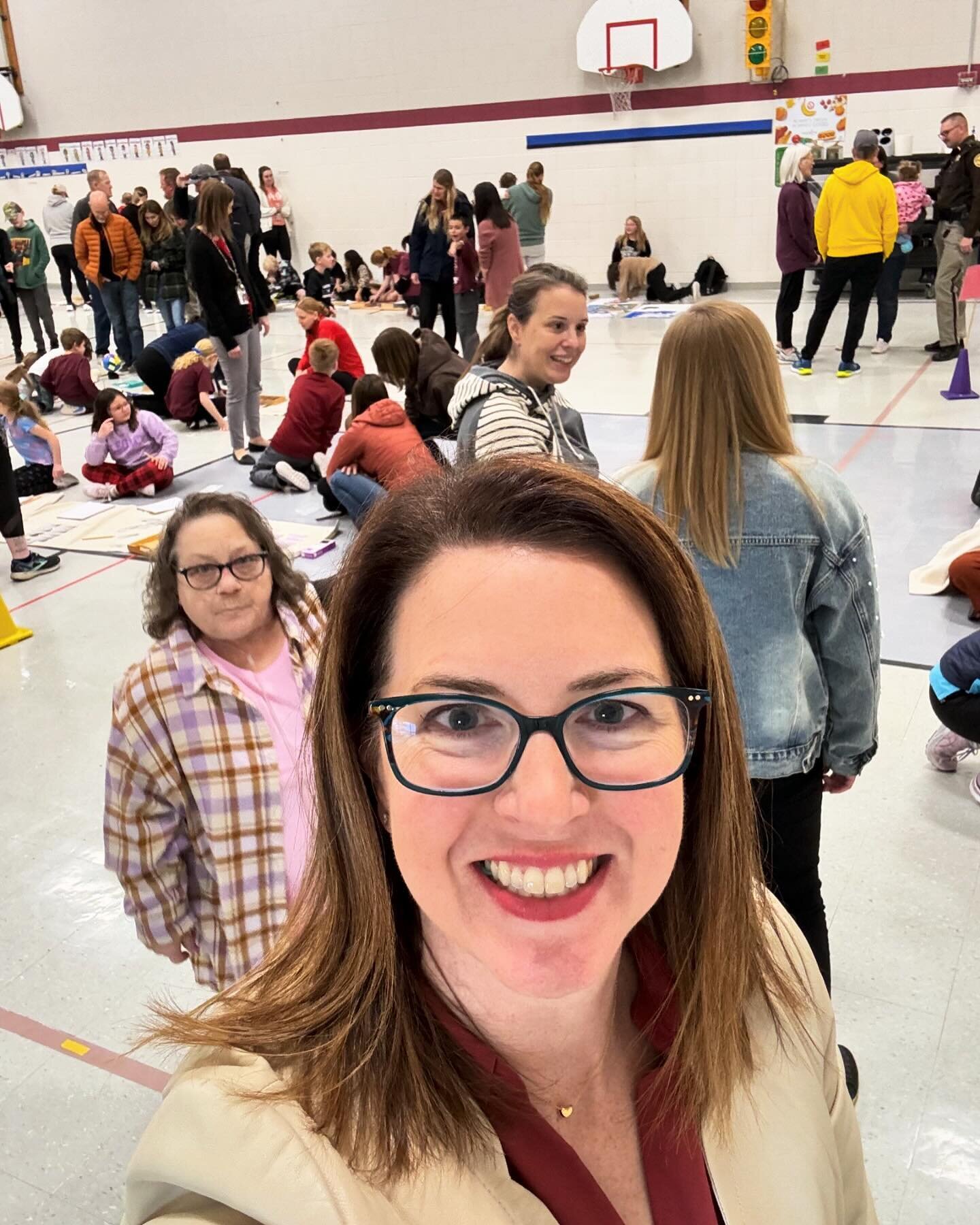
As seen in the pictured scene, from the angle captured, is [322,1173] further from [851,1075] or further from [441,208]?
[441,208]

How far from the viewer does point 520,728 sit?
34.4 inches

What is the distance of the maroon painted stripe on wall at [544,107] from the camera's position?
481 inches

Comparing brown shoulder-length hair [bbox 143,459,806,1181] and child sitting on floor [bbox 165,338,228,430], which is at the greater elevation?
brown shoulder-length hair [bbox 143,459,806,1181]

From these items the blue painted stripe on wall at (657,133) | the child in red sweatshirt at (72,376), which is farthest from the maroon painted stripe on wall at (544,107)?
the child in red sweatshirt at (72,376)

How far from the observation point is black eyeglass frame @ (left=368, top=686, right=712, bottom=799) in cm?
87

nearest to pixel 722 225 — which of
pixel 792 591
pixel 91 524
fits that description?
pixel 91 524

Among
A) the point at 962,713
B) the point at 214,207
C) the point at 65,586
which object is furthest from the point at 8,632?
the point at 962,713

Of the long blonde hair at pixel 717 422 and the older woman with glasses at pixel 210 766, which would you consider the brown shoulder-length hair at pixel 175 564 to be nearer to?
the older woman with glasses at pixel 210 766

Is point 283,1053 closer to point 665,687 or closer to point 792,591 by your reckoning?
point 665,687

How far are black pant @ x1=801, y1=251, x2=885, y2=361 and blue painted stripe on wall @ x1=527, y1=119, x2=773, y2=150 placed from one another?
17.7 feet

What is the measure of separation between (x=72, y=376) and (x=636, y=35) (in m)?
8.63

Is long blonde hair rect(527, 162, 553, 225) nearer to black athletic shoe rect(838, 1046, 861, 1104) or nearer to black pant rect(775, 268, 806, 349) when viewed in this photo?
black pant rect(775, 268, 806, 349)

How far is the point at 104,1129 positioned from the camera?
2.47m

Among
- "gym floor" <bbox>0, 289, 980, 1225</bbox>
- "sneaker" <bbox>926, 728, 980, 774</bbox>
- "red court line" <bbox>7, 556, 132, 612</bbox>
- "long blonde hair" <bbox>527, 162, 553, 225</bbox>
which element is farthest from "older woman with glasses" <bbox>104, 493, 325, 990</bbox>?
"long blonde hair" <bbox>527, 162, 553, 225</bbox>
